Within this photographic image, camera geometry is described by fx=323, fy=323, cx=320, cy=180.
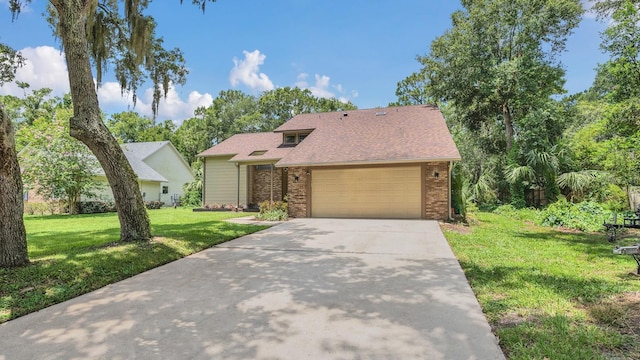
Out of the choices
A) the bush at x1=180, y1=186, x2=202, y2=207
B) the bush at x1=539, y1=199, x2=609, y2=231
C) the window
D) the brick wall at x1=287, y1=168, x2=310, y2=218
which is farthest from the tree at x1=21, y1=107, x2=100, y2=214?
the bush at x1=539, y1=199, x2=609, y2=231

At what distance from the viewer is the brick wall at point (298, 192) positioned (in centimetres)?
1308

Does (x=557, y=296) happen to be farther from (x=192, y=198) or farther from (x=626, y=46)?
(x=192, y=198)

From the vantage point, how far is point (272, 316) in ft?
10.7

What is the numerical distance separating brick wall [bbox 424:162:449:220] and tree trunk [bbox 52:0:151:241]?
30.2 feet

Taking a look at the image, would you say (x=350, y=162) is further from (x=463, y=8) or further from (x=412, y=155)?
(x=463, y=8)

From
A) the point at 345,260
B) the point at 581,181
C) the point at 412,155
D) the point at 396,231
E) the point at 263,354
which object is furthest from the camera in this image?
the point at 581,181

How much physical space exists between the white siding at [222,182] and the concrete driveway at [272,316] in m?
12.1

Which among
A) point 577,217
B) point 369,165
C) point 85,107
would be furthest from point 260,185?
point 577,217

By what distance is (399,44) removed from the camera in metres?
17.3

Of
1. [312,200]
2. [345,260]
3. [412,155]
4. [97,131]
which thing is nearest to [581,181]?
[412,155]

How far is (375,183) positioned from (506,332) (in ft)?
31.7

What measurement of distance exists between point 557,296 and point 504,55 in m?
17.7

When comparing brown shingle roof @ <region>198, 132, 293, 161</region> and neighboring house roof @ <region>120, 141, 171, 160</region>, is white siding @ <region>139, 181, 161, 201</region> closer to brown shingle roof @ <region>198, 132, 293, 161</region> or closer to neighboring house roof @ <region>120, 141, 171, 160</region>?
neighboring house roof @ <region>120, 141, 171, 160</region>

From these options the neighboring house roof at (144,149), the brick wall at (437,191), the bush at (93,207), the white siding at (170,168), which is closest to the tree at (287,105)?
the white siding at (170,168)
